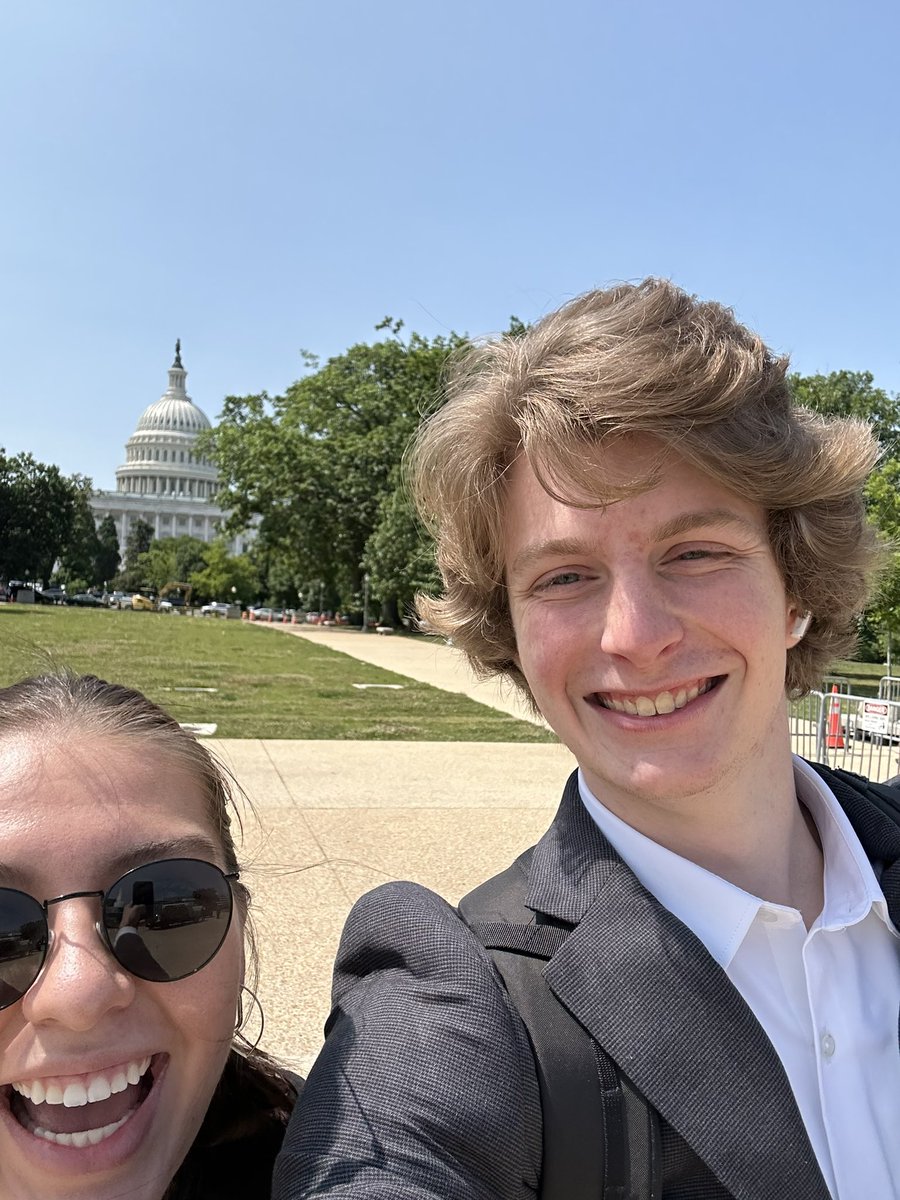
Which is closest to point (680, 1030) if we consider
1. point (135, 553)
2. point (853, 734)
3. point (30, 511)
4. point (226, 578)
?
point (853, 734)

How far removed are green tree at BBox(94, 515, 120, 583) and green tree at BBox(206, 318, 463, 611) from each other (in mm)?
73060

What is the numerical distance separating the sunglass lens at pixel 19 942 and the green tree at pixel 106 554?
374 feet

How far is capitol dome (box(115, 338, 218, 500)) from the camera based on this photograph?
135125 mm

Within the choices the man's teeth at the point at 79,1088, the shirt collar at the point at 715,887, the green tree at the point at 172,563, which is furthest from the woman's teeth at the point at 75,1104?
the green tree at the point at 172,563

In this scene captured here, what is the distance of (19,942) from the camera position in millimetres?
1236

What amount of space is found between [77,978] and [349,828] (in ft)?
18.3

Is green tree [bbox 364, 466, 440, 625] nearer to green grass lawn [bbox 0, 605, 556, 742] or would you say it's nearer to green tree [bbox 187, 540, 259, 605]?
green grass lawn [bbox 0, 605, 556, 742]

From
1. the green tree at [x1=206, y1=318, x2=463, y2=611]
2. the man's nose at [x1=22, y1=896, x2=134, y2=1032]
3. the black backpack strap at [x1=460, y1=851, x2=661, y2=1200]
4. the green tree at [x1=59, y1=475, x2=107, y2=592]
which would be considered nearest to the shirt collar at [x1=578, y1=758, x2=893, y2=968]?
the black backpack strap at [x1=460, y1=851, x2=661, y2=1200]

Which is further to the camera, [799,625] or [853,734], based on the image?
[853,734]

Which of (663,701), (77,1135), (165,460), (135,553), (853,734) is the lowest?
(853,734)

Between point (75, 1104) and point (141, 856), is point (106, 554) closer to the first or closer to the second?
point (141, 856)

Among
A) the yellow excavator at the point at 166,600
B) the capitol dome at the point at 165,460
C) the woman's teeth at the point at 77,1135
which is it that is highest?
the capitol dome at the point at 165,460

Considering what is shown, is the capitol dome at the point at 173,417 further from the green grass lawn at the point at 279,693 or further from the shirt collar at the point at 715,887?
the shirt collar at the point at 715,887

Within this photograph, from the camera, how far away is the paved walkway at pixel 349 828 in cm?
434
